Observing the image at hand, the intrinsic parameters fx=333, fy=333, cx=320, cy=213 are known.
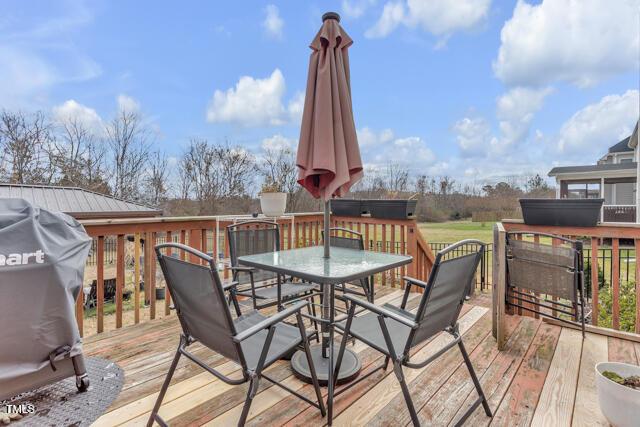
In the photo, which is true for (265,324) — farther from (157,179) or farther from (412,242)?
(157,179)

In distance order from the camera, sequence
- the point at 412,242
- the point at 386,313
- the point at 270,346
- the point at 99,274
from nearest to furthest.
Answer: the point at 386,313
the point at 270,346
the point at 99,274
the point at 412,242

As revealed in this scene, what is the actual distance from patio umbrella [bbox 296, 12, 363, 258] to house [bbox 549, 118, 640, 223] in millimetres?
13672

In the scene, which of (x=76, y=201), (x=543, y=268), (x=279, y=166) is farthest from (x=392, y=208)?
(x=76, y=201)

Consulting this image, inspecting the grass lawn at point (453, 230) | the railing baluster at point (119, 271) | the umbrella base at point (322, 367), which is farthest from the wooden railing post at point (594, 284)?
the grass lawn at point (453, 230)

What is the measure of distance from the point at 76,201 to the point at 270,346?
8.17m

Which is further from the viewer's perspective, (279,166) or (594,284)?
(279,166)

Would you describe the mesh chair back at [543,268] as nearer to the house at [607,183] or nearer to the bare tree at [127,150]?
the bare tree at [127,150]

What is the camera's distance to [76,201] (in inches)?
306

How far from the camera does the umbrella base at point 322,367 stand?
222 cm

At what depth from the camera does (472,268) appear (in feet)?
6.06

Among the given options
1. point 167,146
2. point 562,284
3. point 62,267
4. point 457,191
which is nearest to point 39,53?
point 167,146

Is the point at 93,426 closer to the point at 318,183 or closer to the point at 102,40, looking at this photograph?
the point at 318,183

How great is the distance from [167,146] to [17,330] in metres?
9.88

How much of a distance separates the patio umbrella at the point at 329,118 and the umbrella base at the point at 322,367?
76 cm
